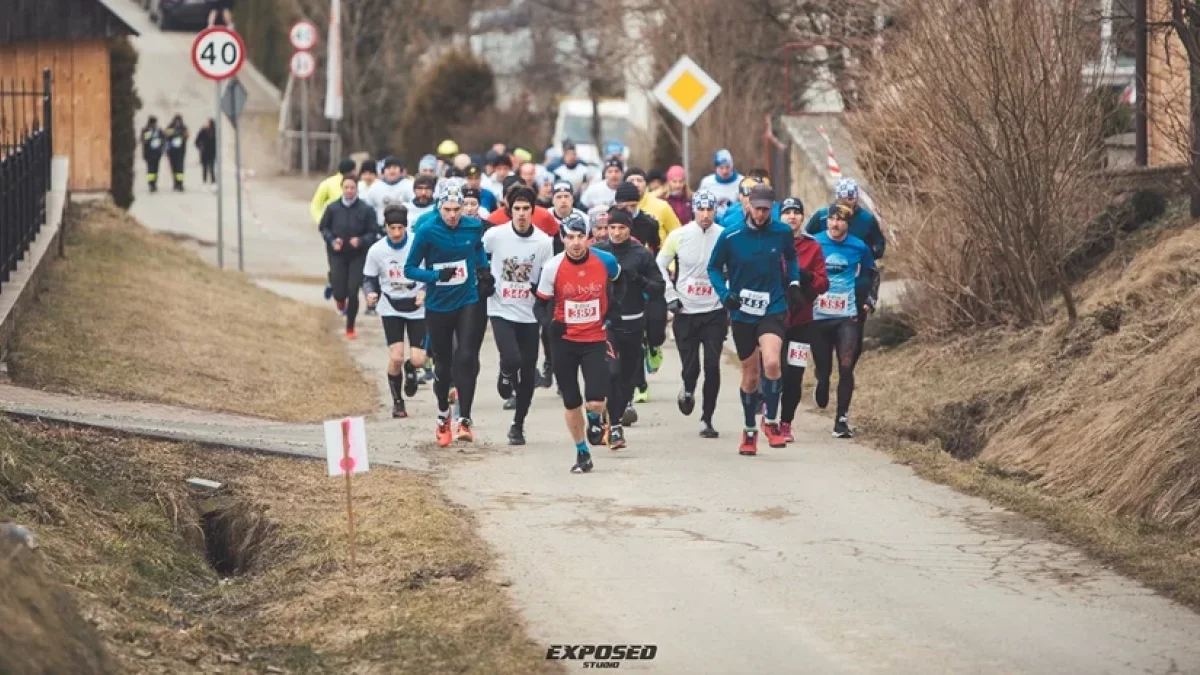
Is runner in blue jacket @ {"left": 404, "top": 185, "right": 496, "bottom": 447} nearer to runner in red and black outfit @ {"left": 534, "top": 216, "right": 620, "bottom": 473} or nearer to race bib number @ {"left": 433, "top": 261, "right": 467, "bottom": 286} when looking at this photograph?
race bib number @ {"left": 433, "top": 261, "right": 467, "bottom": 286}

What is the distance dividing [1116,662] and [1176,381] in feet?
15.2

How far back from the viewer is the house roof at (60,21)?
29688 millimetres

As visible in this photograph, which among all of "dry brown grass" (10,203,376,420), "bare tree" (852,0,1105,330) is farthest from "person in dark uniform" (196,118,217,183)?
"bare tree" (852,0,1105,330)

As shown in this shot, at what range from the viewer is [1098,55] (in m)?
18.1

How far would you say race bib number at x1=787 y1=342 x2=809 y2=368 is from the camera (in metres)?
16.4

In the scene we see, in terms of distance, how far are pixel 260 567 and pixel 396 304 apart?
6.31 meters

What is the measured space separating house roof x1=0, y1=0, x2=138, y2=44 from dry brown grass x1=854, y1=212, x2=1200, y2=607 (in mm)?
14466

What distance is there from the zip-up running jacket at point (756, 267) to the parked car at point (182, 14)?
1851 inches

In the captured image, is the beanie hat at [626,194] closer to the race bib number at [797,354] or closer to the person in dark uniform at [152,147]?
the race bib number at [797,354]

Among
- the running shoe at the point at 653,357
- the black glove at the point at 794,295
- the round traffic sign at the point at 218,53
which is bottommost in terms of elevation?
the running shoe at the point at 653,357

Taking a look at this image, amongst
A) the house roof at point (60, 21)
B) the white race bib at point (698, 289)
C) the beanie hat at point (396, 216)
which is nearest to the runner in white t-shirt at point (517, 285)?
the white race bib at point (698, 289)

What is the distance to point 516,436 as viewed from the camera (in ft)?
53.3

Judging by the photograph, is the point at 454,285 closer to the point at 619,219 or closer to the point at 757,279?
the point at 619,219

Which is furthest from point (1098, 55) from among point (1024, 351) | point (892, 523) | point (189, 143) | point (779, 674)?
point (189, 143)
